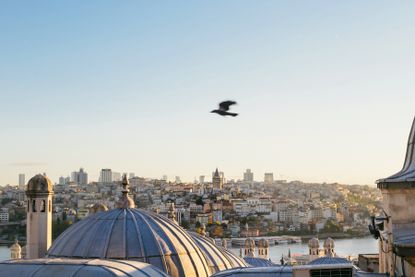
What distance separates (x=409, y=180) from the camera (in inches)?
208

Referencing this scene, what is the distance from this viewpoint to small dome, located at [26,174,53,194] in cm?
1037

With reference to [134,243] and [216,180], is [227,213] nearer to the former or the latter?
[216,180]

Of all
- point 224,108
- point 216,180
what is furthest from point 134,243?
point 216,180

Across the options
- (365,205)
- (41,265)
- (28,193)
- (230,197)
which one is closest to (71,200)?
(230,197)

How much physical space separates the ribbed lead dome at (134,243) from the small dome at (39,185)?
3.56 meters

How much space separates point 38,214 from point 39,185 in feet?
1.65

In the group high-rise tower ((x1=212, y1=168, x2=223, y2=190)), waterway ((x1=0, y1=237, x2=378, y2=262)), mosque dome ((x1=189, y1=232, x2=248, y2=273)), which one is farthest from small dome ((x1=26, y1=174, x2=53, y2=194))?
high-rise tower ((x1=212, y1=168, x2=223, y2=190))

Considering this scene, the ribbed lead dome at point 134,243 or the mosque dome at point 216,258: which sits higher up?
the ribbed lead dome at point 134,243

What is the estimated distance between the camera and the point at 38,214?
10.4m

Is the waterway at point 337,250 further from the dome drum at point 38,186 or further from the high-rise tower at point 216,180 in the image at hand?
the high-rise tower at point 216,180

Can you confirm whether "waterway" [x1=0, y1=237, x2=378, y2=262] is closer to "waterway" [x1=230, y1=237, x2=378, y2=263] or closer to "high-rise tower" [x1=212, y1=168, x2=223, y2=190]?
"waterway" [x1=230, y1=237, x2=378, y2=263]

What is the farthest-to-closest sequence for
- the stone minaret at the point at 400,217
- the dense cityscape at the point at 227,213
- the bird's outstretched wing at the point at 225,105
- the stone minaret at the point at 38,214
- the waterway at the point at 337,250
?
the dense cityscape at the point at 227,213
the waterway at the point at 337,250
the stone minaret at the point at 38,214
the bird's outstretched wing at the point at 225,105
the stone minaret at the point at 400,217

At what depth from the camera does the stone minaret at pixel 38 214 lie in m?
10.2

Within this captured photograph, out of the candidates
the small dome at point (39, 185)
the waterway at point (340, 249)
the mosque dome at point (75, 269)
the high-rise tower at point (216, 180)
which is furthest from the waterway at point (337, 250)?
the high-rise tower at point (216, 180)
